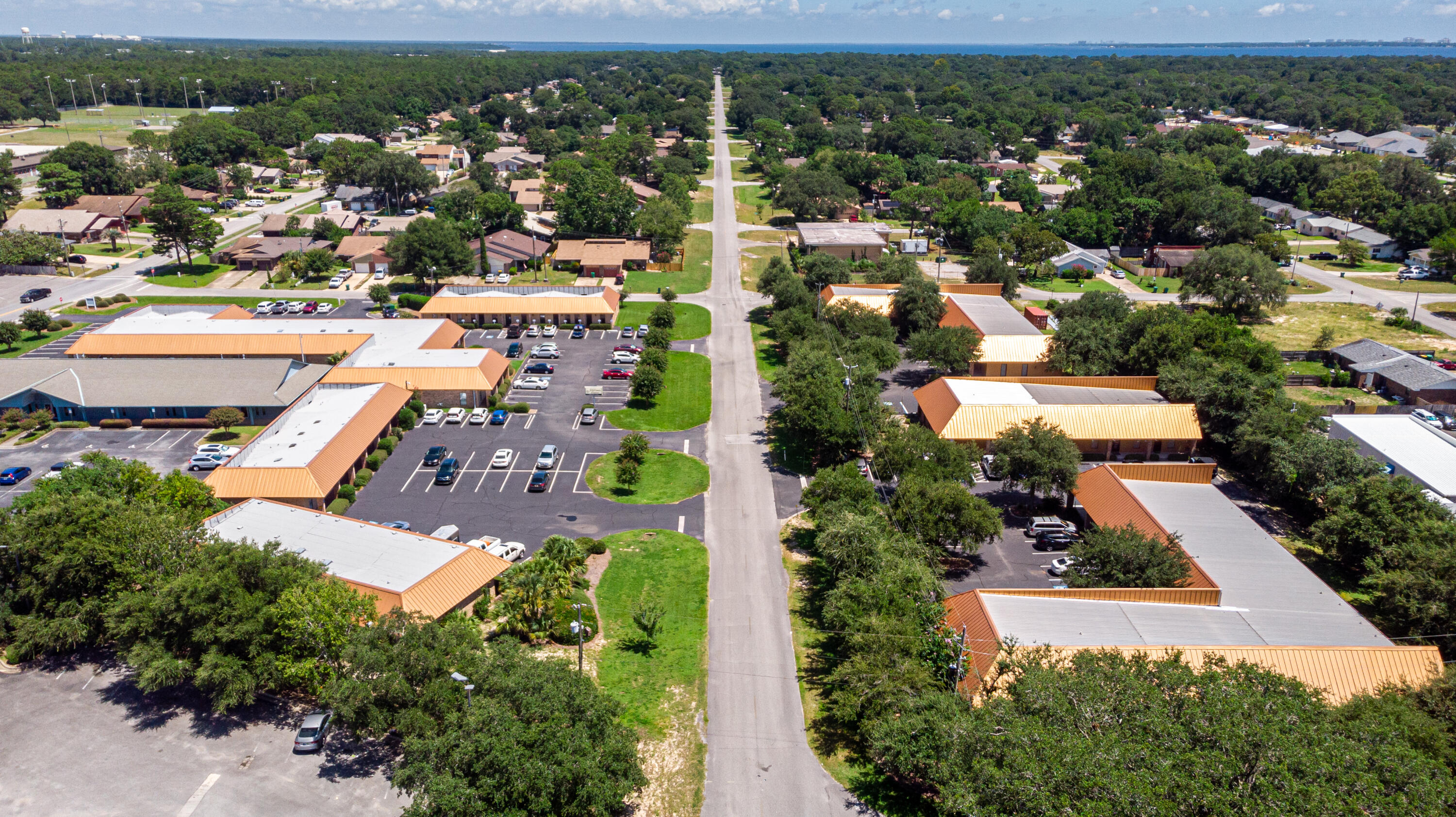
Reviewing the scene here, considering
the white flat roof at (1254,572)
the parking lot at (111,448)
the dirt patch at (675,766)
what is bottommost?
the dirt patch at (675,766)

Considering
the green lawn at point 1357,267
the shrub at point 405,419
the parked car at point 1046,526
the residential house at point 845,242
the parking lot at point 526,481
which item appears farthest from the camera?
the green lawn at point 1357,267

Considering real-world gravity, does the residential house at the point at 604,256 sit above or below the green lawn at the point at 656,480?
above

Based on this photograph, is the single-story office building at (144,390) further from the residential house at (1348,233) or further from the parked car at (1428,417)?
the residential house at (1348,233)

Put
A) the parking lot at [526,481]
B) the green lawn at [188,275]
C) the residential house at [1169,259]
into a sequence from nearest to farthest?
the parking lot at [526,481], the green lawn at [188,275], the residential house at [1169,259]

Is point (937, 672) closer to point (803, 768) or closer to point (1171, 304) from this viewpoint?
point (803, 768)

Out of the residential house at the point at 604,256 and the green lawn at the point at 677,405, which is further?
the residential house at the point at 604,256

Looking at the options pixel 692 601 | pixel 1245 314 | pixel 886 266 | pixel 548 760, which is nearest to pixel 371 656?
pixel 548 760

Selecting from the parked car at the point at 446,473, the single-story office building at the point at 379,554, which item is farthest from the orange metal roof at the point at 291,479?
the parked car at the point at 446,473
